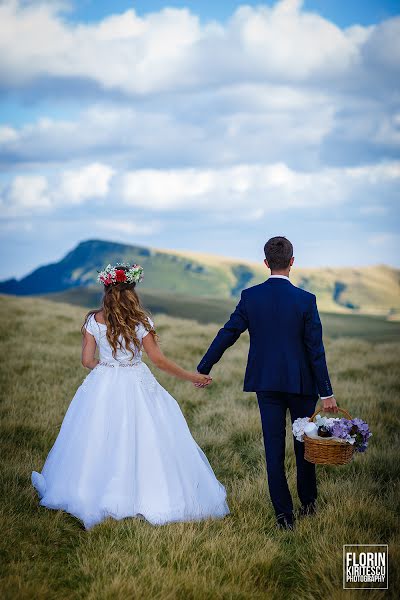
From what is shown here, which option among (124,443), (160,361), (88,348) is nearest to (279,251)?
(160,361)

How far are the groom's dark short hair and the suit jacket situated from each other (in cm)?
17

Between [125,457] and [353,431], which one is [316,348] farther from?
[125,457]

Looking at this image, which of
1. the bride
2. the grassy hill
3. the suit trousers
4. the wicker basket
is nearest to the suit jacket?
the suit trousers

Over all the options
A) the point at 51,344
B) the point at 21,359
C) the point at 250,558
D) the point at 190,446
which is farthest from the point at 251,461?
the point at 51,344

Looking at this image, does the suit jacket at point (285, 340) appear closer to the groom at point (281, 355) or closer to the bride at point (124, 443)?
the groom at point (281, 355)

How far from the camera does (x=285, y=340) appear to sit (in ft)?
18.4

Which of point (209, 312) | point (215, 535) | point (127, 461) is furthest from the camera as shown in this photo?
point (209, 312)

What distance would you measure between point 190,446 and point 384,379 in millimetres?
9004

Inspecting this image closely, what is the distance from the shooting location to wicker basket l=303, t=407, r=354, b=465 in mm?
5438

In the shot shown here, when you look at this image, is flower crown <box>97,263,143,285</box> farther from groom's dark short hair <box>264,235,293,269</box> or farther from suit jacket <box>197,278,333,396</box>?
groom's dark short hair <box>264,235,293,269</box>

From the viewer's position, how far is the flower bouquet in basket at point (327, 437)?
17.9ft

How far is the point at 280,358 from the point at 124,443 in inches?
74.0

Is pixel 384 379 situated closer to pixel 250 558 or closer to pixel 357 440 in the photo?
pixel 357 440

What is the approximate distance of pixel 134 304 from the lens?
20.1 feet
